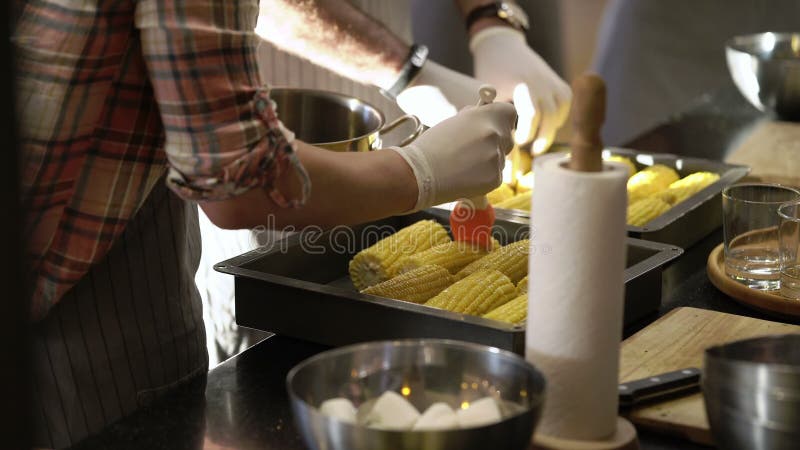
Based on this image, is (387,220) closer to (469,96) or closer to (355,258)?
(355,258)

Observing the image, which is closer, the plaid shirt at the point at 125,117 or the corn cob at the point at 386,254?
the plaid shirt at the point at 125,117

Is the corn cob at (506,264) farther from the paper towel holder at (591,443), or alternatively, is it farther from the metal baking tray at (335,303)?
the paper towel holder at (591,443)

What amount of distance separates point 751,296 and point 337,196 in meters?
0.71

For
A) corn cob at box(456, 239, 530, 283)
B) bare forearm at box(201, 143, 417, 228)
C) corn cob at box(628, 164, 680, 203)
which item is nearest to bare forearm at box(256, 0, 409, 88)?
corn cob at box(628, 164, 680, 203)

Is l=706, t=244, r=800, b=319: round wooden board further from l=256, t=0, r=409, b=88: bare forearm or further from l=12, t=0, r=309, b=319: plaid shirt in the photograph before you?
l=256, t=0, r=409, b=88: bare forearm

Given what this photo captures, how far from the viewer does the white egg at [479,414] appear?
0.95 metres

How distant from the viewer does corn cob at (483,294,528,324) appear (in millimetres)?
1424

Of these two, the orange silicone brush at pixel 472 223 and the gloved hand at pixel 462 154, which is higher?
the gloved hand at pixel 462 154

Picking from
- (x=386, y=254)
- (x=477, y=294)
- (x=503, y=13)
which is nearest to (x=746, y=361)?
(x=477, y=294)

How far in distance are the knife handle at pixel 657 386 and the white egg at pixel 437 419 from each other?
0.32m

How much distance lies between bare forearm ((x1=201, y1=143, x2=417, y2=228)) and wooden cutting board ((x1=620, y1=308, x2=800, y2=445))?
0.39m

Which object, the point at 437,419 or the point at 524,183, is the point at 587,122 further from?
Result: the point at 524,183

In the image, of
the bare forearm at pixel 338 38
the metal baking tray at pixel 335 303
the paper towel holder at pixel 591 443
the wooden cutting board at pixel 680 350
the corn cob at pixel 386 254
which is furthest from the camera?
the bare forearm at pixel 338 38

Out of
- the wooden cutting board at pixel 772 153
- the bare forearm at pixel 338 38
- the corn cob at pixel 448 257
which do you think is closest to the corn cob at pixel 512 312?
the corn cob at pixel 448 257
